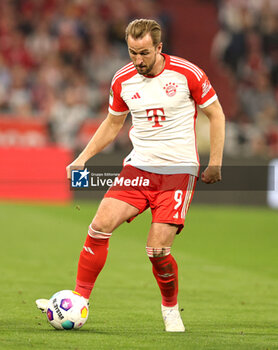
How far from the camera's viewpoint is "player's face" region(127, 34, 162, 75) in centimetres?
582

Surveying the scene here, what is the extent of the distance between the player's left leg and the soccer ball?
23.0 inches

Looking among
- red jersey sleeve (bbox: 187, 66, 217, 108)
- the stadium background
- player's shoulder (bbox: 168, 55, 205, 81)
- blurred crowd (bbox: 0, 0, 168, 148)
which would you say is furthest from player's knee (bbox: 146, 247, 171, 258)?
blurred crowd (bbox: 0, 0, 168, 148)

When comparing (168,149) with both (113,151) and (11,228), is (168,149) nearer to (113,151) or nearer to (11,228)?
(11,228)

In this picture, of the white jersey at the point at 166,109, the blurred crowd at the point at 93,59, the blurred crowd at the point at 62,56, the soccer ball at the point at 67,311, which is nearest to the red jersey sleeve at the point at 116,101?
the white jersey at the point at 166,109

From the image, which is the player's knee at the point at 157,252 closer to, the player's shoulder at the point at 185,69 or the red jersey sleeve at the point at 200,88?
the red jersey sleeve at the point at 200,88

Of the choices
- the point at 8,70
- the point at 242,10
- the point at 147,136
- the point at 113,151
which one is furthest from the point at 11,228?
the point at 242,10

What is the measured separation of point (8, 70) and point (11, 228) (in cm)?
621

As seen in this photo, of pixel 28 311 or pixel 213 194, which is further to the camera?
pixel 213 194

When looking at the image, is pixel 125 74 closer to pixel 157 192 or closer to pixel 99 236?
pixel 157 192

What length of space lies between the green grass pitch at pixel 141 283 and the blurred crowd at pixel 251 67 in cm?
304

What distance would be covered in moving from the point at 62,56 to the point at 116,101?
13.2 m

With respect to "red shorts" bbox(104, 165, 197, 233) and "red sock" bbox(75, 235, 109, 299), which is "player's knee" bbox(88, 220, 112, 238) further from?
"red shorts" bbox(104, 165, 197, 233)

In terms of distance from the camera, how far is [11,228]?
13117mm

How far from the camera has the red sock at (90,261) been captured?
6.10 m
